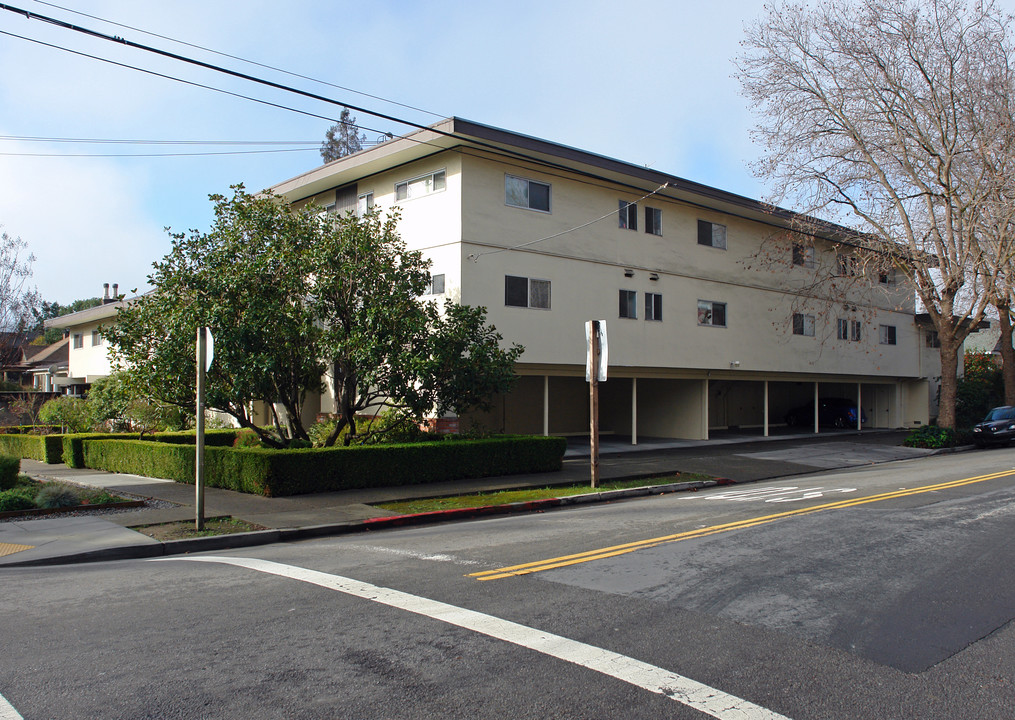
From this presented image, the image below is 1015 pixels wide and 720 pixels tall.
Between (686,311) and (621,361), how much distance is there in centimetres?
368

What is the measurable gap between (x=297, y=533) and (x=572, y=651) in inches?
254

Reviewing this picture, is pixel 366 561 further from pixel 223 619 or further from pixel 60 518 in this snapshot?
pixel 60 518

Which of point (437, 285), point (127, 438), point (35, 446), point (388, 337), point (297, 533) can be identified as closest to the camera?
point (297, 533)

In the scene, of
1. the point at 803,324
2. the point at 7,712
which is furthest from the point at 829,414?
the point at 7,712

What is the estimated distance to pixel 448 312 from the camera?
680 inches

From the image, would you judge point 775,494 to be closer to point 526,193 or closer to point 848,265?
point 526,193

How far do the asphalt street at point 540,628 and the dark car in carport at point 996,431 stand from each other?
20.2 metres

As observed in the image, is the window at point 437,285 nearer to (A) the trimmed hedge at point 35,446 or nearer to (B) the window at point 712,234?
(B) the window at point 712,234

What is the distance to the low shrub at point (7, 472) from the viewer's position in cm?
1384

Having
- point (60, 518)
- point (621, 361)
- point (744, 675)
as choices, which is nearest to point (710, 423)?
point (621, 361)

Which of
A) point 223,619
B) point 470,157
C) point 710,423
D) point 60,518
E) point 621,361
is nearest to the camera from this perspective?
point 223,619

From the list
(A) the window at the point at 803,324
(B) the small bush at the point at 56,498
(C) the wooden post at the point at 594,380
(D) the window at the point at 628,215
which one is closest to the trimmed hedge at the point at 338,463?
(C) the wooden post at the point at 594,380

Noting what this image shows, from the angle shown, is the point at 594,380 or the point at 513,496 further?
the point at 594,380

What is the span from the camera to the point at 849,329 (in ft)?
108
